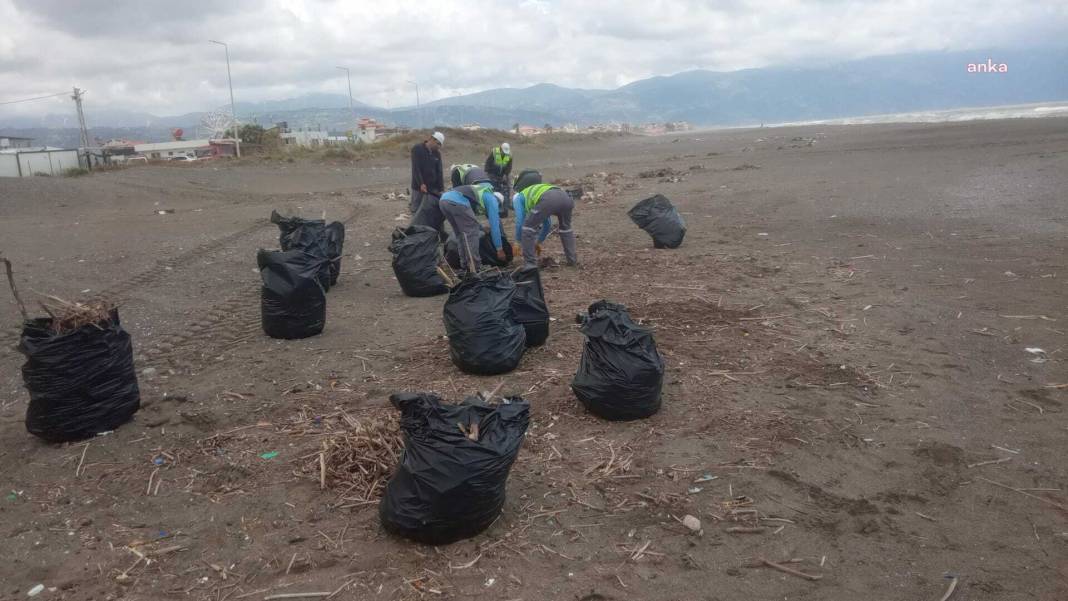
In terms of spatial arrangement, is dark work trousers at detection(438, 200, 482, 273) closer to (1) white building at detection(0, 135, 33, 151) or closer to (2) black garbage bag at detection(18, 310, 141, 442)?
(2) black garbage bag at detection(18, 310, 141, 442)

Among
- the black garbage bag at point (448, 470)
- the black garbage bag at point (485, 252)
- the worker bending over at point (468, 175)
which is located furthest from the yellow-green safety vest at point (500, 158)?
the black garbage bag at point (448, 470)

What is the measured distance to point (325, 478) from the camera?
11.5 feet

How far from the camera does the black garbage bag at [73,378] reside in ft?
12.6

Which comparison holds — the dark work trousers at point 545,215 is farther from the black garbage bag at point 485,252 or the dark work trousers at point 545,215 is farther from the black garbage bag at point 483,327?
the black garbage bag at point 483,327

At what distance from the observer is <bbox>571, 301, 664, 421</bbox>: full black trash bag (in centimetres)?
402

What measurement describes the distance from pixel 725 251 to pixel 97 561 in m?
7.82

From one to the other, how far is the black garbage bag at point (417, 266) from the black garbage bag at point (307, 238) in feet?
2.45

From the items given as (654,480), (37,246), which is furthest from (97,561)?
(37,246)

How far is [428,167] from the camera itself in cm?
1023

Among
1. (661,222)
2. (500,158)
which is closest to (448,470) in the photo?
(661,222)

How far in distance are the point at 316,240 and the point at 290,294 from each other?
158 centimetres

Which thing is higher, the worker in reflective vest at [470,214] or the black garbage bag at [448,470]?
the worker in reflective vest at [470,214]

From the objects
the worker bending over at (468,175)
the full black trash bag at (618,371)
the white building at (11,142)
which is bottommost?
the full black trash bag at (618,371)

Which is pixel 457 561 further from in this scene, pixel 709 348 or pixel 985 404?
pixel 985 404
